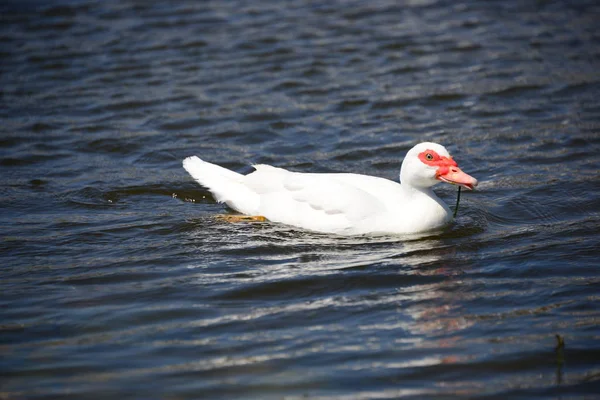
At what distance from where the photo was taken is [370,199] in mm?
6715

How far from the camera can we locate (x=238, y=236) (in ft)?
22.3

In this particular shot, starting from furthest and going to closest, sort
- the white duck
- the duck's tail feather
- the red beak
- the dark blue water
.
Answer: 1. the duck's tail feather
2. the white duck
3. the red beak
4. the dark blue water

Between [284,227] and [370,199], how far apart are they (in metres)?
0.79

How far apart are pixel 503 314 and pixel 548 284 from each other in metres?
0.62

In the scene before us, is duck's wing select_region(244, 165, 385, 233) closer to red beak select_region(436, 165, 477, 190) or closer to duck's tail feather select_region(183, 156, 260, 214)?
duck's tail feather select_region(183, 156, 260, 214)

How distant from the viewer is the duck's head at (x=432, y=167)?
21.3 ft

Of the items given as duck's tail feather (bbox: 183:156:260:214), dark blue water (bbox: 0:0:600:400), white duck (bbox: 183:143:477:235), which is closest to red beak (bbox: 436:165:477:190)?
white duck (bbox: 183:143:477:235)

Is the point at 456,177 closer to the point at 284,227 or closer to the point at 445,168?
the point at 445,168

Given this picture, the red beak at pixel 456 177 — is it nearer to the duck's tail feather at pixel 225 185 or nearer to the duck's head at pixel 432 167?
the duck's head at pixel 432 167

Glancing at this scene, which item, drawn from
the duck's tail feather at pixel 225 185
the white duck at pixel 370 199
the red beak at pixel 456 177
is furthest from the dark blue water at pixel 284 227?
the red beak at pixel 456 177

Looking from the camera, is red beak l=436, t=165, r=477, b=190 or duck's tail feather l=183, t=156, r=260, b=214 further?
duck's tail feather l=183, t=156, r=260, b=214

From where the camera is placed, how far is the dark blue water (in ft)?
15.4

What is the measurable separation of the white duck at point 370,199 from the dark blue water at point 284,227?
6.0 inches

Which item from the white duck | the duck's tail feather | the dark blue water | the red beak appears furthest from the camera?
the duck's tail feather
